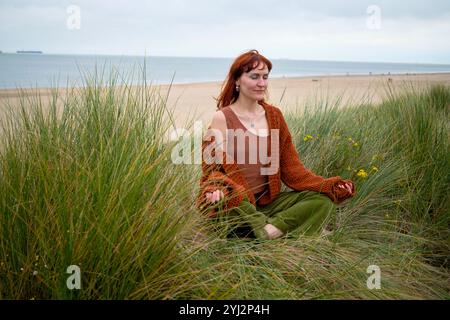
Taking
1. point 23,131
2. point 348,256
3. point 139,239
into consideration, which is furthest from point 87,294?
point 348,256

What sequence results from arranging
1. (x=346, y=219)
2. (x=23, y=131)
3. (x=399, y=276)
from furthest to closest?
(x=346, y=219), (x=399, y=276), (x=23, y=131)

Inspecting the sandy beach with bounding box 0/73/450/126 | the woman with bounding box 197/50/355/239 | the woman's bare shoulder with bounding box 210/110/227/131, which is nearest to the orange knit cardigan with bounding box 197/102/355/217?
the woman with bounding box 197/50/355/239

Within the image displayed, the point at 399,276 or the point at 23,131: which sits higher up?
the point at 23,131

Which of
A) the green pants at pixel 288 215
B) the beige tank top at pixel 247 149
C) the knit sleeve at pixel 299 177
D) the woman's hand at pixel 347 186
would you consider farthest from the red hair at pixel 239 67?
the woman's hand at pixel 347 186

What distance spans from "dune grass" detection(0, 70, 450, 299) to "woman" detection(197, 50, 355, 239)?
0.23 meters

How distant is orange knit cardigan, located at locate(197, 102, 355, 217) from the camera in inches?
100

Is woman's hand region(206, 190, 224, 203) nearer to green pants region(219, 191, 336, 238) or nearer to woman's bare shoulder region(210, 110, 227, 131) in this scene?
green pants region(219, 191, 336, 238)

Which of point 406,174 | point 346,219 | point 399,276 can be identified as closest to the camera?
point 399,276

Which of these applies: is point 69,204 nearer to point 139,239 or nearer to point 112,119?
point 139,239

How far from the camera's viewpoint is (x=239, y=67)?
2.92 metres

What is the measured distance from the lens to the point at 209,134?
2.86 m

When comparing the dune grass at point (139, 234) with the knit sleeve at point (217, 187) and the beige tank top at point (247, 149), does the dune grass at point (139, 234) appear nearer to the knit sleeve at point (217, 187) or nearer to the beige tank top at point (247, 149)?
the knit sleeve at point (217, 187)
